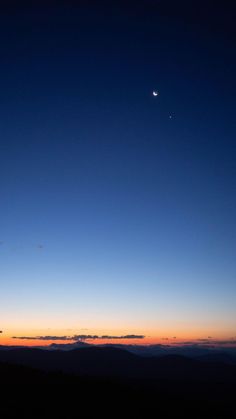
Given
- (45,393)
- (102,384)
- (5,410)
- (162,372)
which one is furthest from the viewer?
(162,372)

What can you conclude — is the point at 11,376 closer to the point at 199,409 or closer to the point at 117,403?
the point at 117,403

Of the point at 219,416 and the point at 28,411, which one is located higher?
the point at 28,411

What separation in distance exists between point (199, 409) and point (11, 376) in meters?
19.9

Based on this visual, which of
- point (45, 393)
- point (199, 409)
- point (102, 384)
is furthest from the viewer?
point (102, 384)

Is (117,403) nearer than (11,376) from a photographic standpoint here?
Yes

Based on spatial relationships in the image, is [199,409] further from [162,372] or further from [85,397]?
[162,372]

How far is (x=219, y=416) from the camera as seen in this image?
34.2 metres

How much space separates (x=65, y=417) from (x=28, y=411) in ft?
8.43

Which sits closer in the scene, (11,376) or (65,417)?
(65,417)

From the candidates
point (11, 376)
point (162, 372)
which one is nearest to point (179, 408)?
point (11, 376)

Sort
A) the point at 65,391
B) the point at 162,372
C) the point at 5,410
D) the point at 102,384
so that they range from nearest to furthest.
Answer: the point at 5,410, the point at 65,391, the point at 102,384, the point at 162,372

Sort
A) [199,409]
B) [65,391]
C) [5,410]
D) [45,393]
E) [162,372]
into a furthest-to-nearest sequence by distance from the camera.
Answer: [162,372], [199,409], [65,391], [45,393], [5,410]

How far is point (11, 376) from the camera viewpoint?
124 ft

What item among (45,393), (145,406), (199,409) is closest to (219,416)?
(199,409)
